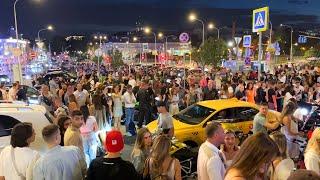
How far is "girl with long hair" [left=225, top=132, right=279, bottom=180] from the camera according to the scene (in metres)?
3.55

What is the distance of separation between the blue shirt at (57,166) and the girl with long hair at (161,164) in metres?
0.93

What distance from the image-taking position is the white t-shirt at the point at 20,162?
517 centimetres

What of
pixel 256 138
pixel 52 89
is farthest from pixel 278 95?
pixel 256 138

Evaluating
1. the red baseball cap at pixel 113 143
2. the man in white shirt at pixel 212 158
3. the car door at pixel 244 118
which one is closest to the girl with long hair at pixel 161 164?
the man in white shirt at pixel 212 158

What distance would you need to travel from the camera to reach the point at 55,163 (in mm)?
5012

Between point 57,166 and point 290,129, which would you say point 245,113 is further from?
point 57,166

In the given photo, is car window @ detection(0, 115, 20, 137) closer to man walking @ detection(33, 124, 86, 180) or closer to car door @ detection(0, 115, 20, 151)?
car door @ detection(0, 115, 20, 151)

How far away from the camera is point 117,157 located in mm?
4605

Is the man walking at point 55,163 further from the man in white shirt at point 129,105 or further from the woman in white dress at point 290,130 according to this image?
the man in white shirt at point 129,105

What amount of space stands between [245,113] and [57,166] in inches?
324

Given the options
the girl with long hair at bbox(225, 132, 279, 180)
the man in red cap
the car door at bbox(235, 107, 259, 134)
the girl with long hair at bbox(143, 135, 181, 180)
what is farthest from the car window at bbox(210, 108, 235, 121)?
the girl with long hair at bbox(225, 132, 279, 180)

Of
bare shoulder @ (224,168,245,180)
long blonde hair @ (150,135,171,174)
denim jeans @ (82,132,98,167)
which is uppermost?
bare shoulder @ (224,168,245,180)

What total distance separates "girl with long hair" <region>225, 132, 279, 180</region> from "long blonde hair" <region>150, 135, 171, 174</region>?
5.31 ft

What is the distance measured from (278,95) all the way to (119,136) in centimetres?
1361
